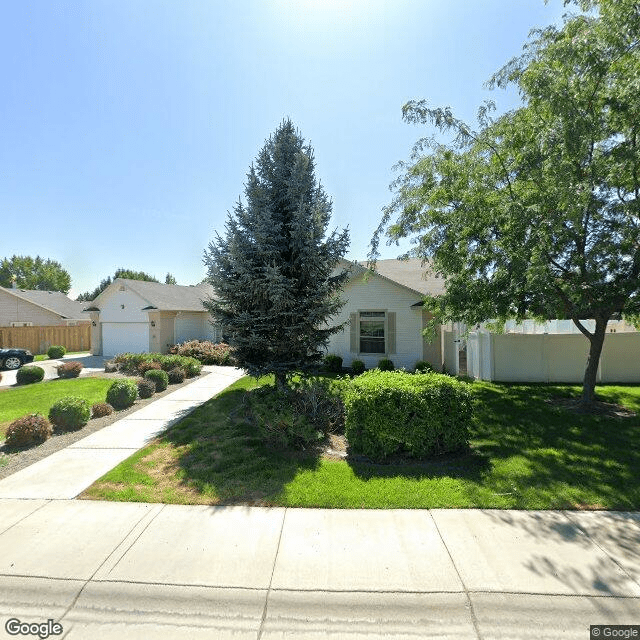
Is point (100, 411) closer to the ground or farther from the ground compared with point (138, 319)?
closer to the ground

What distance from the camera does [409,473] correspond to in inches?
216

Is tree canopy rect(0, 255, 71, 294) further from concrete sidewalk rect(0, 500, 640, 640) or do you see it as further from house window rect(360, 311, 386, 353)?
concrete sidewalk rect(0, 500, 640, 640)

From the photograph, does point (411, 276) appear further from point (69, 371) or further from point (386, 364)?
point (69, 371)

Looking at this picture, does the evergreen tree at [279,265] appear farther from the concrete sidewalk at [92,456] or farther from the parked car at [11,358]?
the parked car at [11,358]

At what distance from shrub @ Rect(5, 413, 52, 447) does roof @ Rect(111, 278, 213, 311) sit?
13.3m

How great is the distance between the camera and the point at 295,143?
29.4ft

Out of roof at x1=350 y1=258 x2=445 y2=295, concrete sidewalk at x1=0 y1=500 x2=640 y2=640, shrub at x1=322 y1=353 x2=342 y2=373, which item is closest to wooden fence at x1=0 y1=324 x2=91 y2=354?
shrub at x1=322 y1=353 x2=342 y2=373

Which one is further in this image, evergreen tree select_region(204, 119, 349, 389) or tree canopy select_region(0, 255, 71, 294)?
tree canopy select_region(0, 255, 71, 294)

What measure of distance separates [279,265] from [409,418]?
4.43 m

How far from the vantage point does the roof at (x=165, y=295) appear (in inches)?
840

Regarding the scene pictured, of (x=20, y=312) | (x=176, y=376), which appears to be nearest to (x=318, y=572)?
(x=176, y=376)

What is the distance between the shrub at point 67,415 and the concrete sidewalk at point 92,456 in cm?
58

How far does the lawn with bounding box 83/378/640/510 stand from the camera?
15.6 ft
